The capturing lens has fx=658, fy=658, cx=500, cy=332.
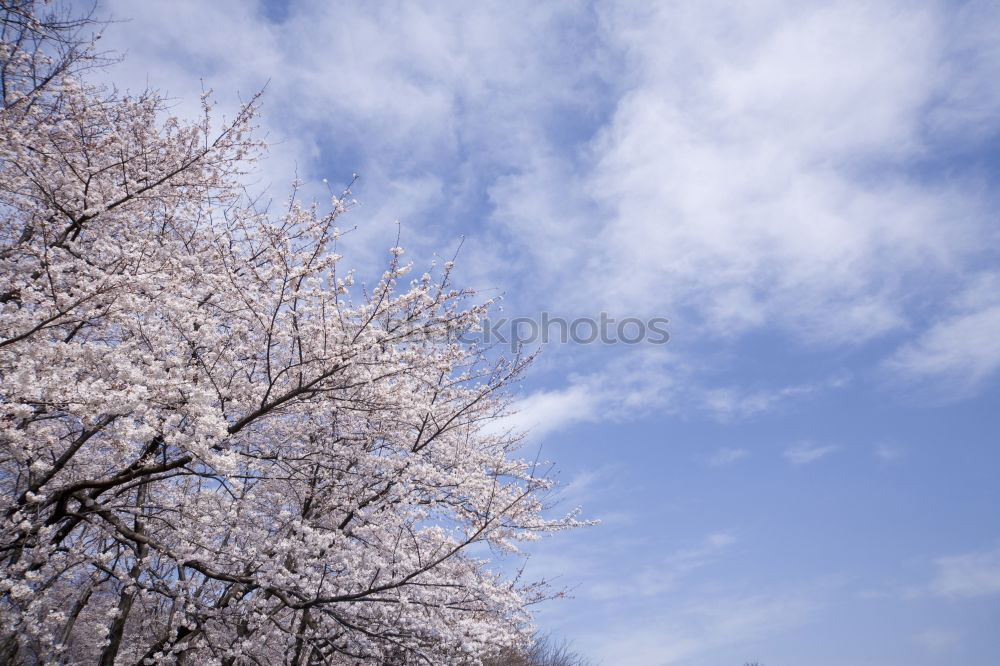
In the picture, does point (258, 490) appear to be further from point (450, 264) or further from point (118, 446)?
point (450, 264)

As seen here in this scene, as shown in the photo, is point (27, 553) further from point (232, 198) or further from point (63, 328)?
point (232, 198)

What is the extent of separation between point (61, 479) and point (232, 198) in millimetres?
4344

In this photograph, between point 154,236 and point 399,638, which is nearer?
point 399,638

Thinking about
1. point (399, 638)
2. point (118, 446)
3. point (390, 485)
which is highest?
point (390, 485)

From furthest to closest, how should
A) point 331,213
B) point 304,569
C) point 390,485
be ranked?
point 390,485, point 331,213, point 304,569

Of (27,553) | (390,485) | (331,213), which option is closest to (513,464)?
(390,485)

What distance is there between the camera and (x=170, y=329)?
7457 mm

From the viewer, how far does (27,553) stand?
773 cm

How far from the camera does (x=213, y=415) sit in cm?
→ 593

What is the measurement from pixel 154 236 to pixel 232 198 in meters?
1.33

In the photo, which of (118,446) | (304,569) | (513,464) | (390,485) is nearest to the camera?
(118,446)

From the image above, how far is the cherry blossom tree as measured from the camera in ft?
20.8

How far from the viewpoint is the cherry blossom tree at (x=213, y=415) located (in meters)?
→ 6.35

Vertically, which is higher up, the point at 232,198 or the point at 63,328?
the point at 232,198
